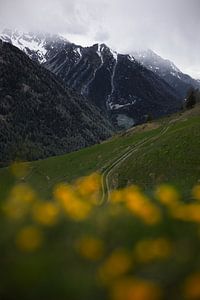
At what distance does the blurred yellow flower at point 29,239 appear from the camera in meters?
4.53

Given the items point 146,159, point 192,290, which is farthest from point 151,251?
point 146,159

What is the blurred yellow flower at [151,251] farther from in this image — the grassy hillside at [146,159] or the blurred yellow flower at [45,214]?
the grassy hillside at [146,159]

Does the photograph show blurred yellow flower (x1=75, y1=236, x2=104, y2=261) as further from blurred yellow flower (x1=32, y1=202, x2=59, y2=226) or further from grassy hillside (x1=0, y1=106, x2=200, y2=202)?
grassy hillside (x1=0, y1=106, x2=200, y2=202)

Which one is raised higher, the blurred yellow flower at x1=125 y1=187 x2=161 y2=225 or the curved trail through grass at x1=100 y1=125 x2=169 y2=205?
the blurred yellow flower at x1=125 y1=187 x2=161 y2=225

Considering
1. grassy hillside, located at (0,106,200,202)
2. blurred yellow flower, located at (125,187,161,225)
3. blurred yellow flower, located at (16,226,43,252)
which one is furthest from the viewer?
grassy hillside, located at (0,106,200,202)

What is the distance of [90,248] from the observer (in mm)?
4895

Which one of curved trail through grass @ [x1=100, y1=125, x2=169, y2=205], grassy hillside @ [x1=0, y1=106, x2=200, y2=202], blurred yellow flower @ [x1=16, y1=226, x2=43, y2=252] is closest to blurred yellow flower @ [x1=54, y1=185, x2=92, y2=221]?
blurred yellow flower @ [x1=16, y1=226, x2=43, y2=252]

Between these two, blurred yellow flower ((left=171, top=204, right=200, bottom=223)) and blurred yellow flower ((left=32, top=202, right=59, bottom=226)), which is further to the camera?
blurred yellow flower ((left=171, top=204, right=200, bottom=223))

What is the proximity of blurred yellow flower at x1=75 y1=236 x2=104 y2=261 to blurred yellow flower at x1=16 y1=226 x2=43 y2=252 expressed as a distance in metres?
0.40

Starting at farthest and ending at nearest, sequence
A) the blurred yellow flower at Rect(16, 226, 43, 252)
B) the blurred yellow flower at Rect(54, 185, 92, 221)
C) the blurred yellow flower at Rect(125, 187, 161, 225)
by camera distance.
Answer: the blurred yellow flower at Rect(125, 187, 161, 225), the blurred yellow flower at Rect(54, 185, 92, 221), the blurred yellow flower at Rect(16, 226, 43, 252)

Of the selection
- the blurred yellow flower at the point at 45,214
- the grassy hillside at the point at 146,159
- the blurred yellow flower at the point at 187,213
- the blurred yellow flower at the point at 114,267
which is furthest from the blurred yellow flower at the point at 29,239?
the grassy hillside at the point at 146,159

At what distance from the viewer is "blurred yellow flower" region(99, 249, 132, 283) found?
13.8ft

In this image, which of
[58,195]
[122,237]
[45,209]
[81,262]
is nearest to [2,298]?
[81,262]

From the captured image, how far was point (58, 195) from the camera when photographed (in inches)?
270
